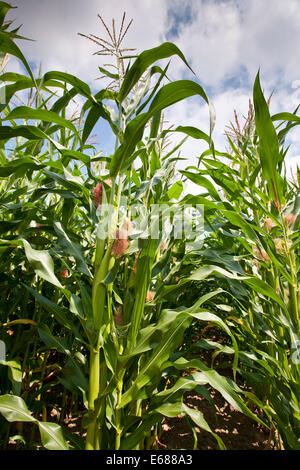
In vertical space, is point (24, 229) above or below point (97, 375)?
above

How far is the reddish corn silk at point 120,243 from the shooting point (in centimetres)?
66

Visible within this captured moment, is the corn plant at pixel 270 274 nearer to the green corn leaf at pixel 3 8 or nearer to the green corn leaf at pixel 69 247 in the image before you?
the green corn leaf at pixel 69 247

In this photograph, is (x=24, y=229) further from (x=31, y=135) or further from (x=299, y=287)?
(x=299, y=287)

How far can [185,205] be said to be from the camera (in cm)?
88

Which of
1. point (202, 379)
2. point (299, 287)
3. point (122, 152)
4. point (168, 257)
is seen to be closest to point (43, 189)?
point (122, 152)

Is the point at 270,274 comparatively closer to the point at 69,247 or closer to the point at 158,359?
the point at 158,359

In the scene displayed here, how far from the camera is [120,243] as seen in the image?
667 millimetres

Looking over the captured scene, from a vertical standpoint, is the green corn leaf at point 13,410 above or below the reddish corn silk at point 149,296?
below

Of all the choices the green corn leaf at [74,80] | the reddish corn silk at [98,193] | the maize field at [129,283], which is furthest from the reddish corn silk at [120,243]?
the green corn leaf at [74,80]

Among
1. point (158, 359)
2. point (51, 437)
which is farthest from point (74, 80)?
point (51, 437)

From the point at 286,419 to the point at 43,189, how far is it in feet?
3.37

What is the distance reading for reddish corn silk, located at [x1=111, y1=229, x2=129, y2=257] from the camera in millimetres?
656
